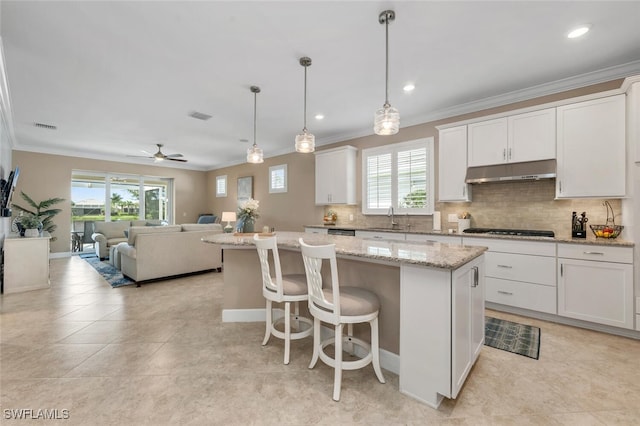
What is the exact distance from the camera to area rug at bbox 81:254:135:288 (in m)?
4.68

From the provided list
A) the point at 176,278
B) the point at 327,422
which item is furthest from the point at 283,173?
the point at 327,422

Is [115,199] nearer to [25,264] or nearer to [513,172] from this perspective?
[25,264]

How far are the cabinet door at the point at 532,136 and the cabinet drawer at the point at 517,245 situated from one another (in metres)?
1.02

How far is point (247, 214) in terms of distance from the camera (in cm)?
332

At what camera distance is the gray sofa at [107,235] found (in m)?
6.68

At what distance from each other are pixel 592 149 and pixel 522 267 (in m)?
1.45

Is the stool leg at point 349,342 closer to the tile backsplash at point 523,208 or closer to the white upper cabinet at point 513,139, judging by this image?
the tile backsplash at point 523,208

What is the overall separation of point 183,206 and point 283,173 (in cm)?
449

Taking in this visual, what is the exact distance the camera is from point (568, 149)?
A: 307 cm

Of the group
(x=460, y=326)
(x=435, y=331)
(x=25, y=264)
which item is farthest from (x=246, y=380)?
(x=25, y=264)

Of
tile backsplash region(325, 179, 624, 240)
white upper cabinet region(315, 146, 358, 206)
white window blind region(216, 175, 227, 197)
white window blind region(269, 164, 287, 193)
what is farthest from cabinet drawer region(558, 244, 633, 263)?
white window blind region(216, 175, 227, 197)

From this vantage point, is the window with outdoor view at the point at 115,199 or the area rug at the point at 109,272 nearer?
the area rug at the point at 109,272

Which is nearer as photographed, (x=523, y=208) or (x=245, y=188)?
(x=523, y=208)

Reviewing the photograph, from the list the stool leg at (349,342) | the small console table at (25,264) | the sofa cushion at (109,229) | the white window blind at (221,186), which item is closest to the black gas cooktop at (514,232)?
the stool leg at (349,342)
